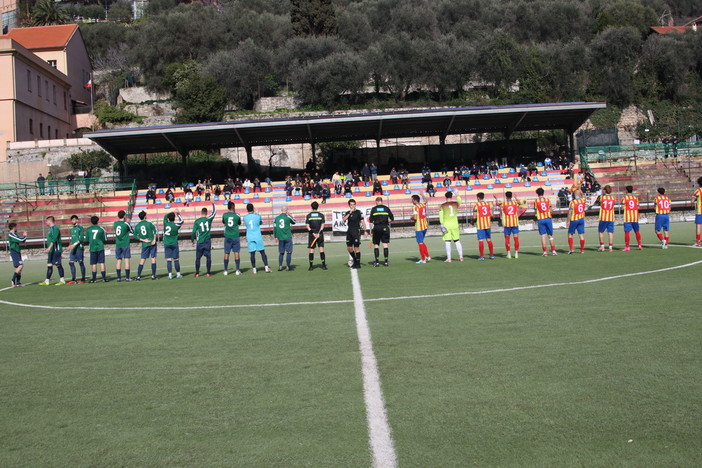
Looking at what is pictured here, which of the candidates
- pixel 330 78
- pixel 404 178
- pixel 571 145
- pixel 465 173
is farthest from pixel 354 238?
pixel 330 78

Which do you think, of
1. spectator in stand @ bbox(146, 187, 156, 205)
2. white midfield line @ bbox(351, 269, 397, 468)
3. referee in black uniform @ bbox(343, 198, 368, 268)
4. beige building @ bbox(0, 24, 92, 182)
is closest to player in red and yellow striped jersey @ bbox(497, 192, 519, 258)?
referee in black uniform @ bbox(343, 198, 368, 268)

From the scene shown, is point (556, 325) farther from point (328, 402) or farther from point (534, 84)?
point (534, 84)

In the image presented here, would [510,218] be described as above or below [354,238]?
above

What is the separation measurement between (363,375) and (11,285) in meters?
15.6

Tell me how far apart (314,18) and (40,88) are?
115ft

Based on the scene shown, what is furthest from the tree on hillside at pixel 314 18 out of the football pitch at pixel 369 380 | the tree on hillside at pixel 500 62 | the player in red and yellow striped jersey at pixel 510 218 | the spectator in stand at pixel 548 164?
the football pitch at pixel 369 380

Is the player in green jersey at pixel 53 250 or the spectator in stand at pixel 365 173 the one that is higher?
the spectator in stand at pixel 365 173

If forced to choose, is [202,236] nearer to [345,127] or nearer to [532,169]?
[345,127]

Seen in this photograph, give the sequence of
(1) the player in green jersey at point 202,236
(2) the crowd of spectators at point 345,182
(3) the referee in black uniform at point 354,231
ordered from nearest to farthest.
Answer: (3) the referee in black uniform at point 354,231, (1) the player in green jersey at point 202,236, (2) the crowd of spectators at point 345,182

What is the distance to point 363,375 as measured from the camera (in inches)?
231

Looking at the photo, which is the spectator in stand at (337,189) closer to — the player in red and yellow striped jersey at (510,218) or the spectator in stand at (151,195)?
the spectator in stand at (151,195)

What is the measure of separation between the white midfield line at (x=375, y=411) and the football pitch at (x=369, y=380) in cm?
2

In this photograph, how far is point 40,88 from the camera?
206ft

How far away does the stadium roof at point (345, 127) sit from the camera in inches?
1592
